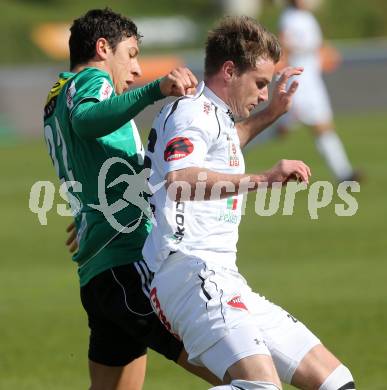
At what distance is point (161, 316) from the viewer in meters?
5.44

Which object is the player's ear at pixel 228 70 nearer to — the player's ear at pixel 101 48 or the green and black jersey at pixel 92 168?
the green and black jersey at pixel 92 168

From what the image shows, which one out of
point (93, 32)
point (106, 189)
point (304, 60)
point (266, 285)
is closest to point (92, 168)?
point (106, 189)

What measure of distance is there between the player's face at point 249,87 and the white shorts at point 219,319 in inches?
31.3

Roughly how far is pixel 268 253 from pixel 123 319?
6.54 m

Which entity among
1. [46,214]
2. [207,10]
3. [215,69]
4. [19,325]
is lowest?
[207,10]

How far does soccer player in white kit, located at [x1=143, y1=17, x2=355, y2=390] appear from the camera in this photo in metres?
5.12

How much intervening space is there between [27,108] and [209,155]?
20.6 meters

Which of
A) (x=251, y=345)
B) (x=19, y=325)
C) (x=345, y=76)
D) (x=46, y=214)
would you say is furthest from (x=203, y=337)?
(x=345, y=76)

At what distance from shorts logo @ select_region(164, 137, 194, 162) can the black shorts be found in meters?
0.83

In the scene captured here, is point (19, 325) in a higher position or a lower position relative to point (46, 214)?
higher

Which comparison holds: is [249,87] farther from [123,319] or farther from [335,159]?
[335,159]

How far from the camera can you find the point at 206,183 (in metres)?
5.09

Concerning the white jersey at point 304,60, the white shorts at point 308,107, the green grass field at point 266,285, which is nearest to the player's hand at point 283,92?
the green grass field at point 266,285

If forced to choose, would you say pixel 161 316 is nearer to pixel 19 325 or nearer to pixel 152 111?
pixel 19 325
